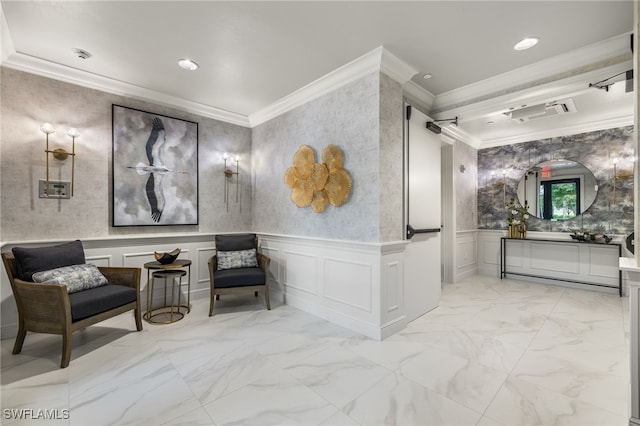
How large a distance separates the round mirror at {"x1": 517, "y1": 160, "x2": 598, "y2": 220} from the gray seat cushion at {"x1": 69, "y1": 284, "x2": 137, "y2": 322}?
6.52 meters

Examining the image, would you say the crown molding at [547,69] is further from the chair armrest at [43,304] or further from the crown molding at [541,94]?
the chair armrest at [43,304]

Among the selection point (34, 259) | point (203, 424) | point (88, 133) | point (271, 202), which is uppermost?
point (88, 133)

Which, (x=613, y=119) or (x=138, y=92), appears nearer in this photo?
(x=138, y=92)

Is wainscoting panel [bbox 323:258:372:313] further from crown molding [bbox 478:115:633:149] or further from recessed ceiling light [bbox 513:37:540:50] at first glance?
crown molding [bbox 478:115:633:149]

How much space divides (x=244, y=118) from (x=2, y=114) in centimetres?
272

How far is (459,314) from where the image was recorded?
11.8ft

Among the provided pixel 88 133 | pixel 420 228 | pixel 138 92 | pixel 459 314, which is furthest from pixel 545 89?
pixel 88 133

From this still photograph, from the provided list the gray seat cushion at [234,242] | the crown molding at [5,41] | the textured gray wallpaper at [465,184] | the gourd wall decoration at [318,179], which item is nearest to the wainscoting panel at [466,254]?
the textured gray wallpaper at [465,184]

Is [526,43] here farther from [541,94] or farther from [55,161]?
[55,161]

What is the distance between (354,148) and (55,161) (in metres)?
3.29

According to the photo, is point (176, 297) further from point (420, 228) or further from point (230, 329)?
point (420, 228)

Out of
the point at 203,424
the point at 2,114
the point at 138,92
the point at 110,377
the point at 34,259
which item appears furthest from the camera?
the point at 138,92

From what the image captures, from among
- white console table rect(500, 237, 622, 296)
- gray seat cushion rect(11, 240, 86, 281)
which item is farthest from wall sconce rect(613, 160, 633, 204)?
gray seat cushion rect(11, 240, 86, 281)

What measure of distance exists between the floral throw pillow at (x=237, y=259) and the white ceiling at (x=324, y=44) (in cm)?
216
